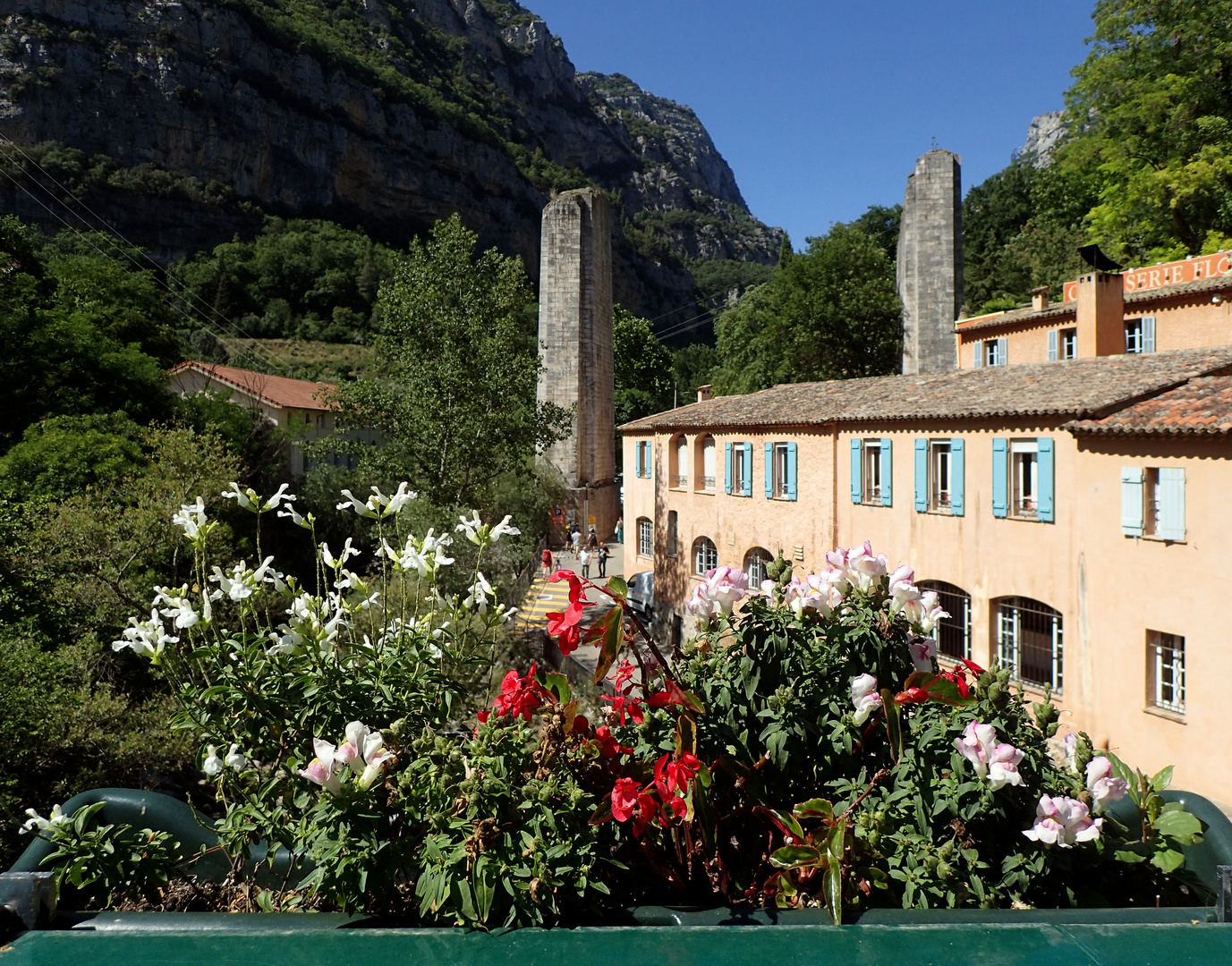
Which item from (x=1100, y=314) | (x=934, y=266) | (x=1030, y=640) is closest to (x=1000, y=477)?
(x=1030, y=640)

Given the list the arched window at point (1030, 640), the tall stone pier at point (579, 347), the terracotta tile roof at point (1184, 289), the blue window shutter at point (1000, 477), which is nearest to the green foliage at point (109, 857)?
the arched window at point (1030, 640)

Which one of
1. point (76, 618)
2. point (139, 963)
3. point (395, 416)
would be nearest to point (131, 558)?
point (76, 618)

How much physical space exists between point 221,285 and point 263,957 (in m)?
83.0

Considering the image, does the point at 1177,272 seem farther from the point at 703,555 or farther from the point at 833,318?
the point at 833,318

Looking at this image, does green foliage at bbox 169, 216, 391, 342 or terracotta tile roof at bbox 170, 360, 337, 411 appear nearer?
terracotta tile roof at bbox 170, 360, 337, 411

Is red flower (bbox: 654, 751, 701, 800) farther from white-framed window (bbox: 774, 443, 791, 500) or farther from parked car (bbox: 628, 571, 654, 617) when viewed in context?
parked car (bbox: 628, 571, 654, 617)

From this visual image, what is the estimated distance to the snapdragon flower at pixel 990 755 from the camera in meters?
1.92

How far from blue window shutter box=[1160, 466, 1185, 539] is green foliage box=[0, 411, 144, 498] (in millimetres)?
16677

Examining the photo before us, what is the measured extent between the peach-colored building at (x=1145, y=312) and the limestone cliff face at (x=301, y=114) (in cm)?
7952

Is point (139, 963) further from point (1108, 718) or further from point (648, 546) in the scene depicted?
point (648, 546)

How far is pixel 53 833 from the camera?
6.89 feet

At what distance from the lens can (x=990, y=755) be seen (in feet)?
6.43

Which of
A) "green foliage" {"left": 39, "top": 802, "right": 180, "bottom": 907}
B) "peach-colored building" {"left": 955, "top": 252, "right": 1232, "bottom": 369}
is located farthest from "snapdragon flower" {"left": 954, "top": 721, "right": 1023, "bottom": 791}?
"peach-colored building" {"left": 955, "top": 252, "right": 1232, "bottom": 369}

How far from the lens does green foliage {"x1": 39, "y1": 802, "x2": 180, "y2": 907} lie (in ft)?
6.88
